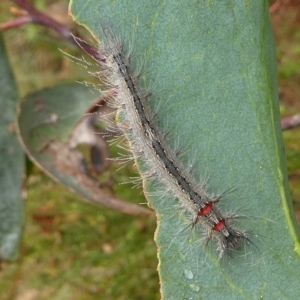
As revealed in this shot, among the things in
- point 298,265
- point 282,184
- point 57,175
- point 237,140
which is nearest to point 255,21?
point 237,140

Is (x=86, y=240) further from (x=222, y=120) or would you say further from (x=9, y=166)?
(x=222, y=120)

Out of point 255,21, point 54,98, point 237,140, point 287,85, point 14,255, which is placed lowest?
point 14,255

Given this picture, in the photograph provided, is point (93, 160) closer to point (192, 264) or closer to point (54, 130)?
point (54, 130)

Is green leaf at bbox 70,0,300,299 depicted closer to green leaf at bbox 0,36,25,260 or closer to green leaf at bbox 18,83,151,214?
green leaf at bbox 18,83,151,214

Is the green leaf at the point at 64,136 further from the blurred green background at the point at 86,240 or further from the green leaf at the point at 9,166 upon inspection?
the blurred green background at the point at 86,240

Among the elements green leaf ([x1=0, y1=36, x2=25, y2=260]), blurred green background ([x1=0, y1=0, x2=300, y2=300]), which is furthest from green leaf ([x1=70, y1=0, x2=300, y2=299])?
blurred green background ([x1=0, y1=0, x2=300, y2=300])
